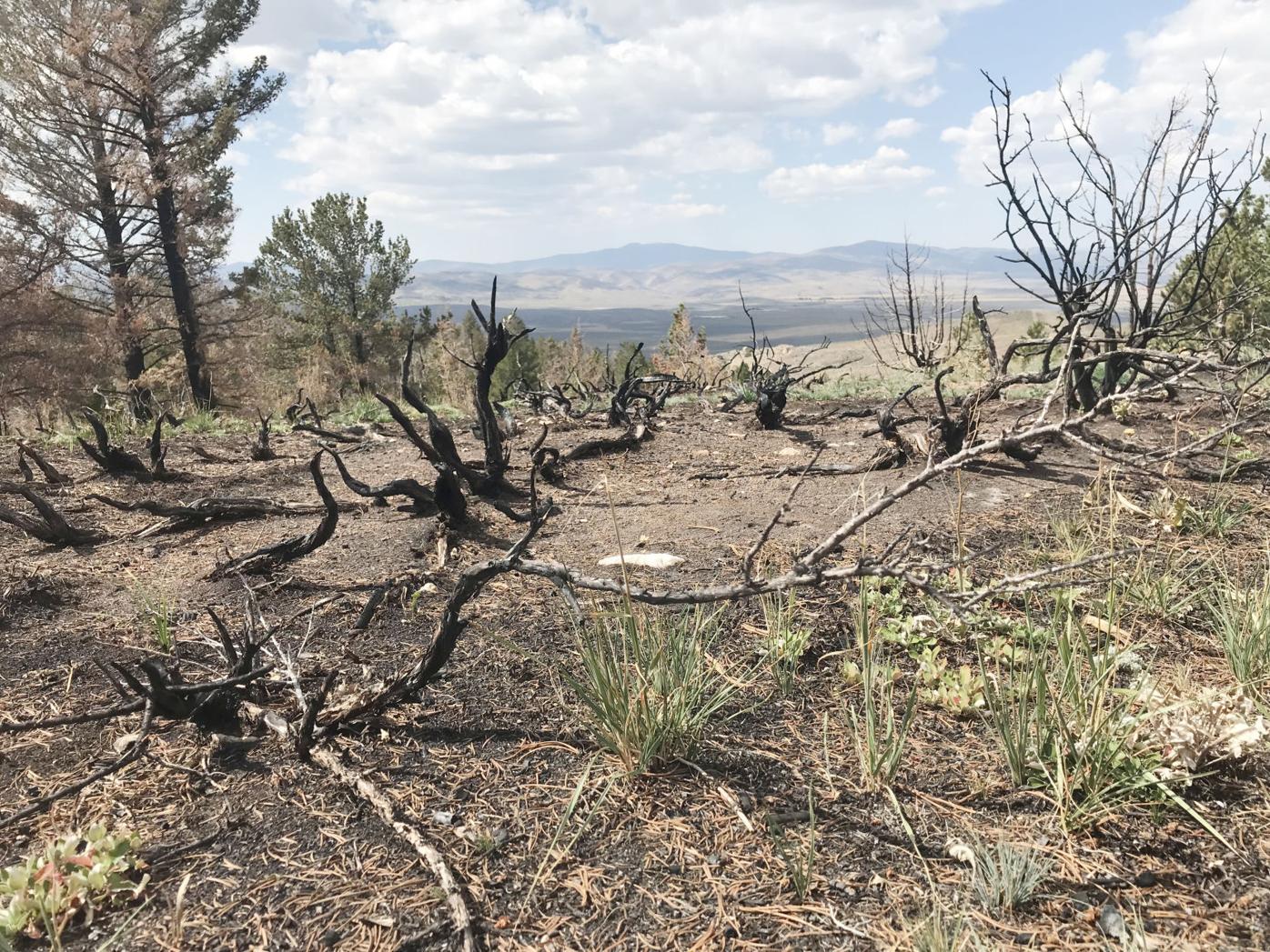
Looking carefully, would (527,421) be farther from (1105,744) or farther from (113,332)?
(113,332)

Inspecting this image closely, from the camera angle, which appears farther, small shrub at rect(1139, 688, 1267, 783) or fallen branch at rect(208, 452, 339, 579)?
fallen branch at rect(208, 452, 339, 579)

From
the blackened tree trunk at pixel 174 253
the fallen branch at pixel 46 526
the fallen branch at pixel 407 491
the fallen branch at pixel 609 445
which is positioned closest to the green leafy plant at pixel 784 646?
the fallen branch at pixel 407 491

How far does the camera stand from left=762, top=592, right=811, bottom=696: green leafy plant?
2.28m

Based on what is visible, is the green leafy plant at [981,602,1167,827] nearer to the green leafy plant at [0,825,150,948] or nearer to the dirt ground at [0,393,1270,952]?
the dirt ground at [0,393,1270,952]

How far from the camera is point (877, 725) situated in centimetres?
211

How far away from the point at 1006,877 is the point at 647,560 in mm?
1997

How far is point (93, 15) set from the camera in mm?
14062

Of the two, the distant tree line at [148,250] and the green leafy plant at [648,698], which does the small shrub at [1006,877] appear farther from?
the distant tree line at [148,250]

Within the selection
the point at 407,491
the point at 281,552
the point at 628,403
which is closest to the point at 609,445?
the point at 628,403

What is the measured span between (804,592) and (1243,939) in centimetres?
168

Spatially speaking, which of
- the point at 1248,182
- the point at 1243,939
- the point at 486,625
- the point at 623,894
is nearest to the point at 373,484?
the point at 486,625

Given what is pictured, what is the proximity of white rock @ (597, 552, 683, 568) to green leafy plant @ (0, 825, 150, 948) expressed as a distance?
199 centimetres

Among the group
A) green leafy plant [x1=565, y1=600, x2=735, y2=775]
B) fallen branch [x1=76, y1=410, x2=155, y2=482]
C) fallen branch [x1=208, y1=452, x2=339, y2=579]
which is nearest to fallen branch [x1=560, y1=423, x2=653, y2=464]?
fallen branch [x1=208, y1=452, x2=339, y2=579]

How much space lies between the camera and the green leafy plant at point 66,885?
1383 millimetres
